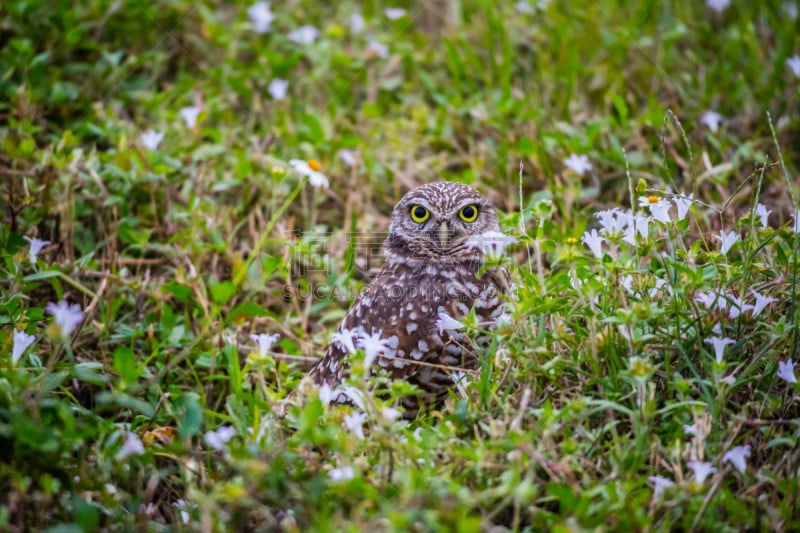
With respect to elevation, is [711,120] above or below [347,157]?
above

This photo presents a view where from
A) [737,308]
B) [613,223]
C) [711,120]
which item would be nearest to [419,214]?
[613,223]

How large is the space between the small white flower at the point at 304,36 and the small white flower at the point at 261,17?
0.19 meters

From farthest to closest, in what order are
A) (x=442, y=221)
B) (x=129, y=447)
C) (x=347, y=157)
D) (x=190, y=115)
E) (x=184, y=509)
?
1. (x=347, y=157)
2. (x=190, y=115)
3. (x=442, y=221)
4. (x=184, y=509)
5. (x=129, y=447)

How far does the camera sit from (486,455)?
2.41 metres

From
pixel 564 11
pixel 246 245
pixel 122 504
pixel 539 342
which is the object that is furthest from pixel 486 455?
pixel 564 11

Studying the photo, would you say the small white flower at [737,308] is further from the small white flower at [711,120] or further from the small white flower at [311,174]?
the small white flower at [711,120]

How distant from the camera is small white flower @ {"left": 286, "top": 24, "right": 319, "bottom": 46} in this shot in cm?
555

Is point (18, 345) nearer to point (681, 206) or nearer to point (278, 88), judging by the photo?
point (681, 206)

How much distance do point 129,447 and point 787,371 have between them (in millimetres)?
2139

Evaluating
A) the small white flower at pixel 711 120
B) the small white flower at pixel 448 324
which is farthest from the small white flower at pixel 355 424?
the small white flower at pixel 711 120

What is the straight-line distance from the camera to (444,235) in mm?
3600

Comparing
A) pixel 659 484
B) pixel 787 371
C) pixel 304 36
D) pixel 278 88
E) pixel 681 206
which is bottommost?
pixel 659 484

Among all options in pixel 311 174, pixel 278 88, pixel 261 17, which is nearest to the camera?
pixel 311 174

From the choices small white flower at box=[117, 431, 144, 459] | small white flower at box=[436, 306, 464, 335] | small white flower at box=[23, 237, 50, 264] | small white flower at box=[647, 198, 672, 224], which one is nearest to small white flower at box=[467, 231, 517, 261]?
small white flower at box=[436, 306, 464, 335]
